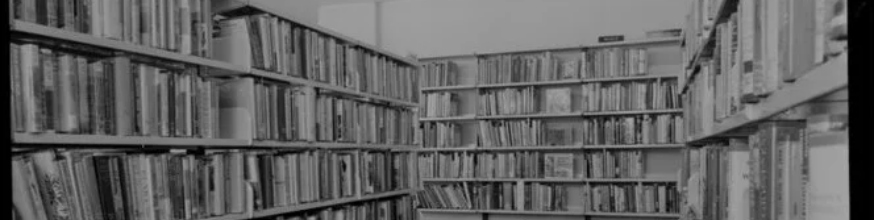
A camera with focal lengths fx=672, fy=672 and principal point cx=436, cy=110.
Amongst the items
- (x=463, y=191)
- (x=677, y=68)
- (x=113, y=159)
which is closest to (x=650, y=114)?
(x=677, y=68)

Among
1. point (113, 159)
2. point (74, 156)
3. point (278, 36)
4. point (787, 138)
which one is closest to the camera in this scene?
point (787, 138)

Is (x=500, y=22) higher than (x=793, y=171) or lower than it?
higher

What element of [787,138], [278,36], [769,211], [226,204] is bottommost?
[226,204]

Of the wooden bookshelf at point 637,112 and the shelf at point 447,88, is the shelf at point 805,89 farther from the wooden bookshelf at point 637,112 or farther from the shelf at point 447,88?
the shelf at point 447,88

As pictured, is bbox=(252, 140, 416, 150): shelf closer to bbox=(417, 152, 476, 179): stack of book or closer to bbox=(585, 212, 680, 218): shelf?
bbox=(417, 152, 476, 179): stack of book

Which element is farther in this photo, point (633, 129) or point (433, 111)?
point (433, 111)

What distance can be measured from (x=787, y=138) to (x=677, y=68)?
15.5ft

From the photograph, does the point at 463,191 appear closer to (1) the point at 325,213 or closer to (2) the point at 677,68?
(2) the point at 677,68

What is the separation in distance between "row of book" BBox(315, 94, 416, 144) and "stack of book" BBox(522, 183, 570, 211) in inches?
70.9

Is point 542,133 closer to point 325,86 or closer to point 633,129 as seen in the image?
point 633,129

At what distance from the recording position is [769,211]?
41.0 inches

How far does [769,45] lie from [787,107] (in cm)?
20

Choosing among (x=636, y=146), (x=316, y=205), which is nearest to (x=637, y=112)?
(x=636, y=146)

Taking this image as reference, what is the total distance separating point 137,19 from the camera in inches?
82.0
